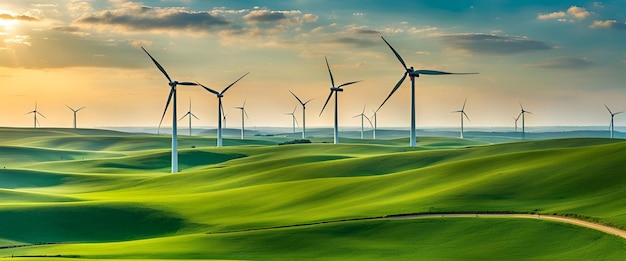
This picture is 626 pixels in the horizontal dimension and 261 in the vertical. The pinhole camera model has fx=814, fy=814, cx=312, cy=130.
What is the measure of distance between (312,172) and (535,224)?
1630 inches

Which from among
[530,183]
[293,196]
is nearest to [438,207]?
[530,183]

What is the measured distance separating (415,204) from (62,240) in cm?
2163

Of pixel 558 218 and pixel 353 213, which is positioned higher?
pixel 558 218

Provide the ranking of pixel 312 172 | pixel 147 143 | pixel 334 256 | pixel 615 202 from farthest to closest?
pixel 147 143
pixel 312 172
pixel 615 202
pixel 334 256

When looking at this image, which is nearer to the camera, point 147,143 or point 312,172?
point 312,172

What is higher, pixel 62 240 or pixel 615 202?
pixel 615 202

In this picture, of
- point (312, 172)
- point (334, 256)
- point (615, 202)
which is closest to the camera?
point (334, 256)

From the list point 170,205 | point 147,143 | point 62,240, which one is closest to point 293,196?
point 170,205

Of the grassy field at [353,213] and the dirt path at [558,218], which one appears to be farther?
the grassy field at [353,213]

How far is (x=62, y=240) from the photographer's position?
50.0 metres

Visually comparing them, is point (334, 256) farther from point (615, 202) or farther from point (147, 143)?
point (147, 143)

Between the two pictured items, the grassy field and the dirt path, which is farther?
the grassy field

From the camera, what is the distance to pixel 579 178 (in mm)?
48719

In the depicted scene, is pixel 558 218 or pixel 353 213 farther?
pixel 353 213
